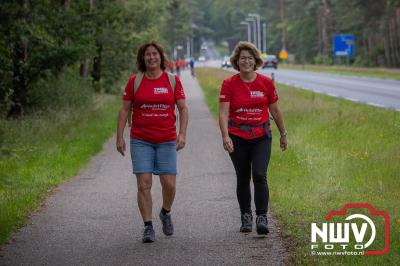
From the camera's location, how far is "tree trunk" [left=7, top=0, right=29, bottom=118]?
22.1 m

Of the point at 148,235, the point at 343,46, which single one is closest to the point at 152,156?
the point at 148,235

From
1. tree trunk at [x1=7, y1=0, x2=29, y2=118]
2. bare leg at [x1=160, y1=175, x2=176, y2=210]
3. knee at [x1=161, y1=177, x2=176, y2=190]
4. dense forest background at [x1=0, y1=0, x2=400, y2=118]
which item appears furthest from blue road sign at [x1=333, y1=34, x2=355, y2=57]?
knee at [x1=161, y1=177, x2=176, y2=190]

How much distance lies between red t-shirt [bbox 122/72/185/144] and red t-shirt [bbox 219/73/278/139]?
460 mm

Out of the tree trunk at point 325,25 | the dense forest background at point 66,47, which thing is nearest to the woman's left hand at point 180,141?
the dense forest background at point 66,47

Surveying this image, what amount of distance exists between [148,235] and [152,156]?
2.38 feet

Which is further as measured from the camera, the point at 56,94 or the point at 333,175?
the point at 56,94

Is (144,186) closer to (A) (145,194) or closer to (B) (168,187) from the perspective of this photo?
(A) (145,194)

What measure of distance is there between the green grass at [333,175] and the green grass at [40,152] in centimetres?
285

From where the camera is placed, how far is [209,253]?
24.8 ft

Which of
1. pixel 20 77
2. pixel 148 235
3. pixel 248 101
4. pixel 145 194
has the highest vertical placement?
pixel 248 101

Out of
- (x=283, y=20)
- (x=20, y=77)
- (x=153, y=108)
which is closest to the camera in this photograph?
(x=153, y=108)

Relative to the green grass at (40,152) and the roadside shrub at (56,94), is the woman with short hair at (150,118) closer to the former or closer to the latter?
the green grass at (40,152)

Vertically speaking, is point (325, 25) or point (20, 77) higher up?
point (325, 25)

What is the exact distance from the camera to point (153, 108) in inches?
316
